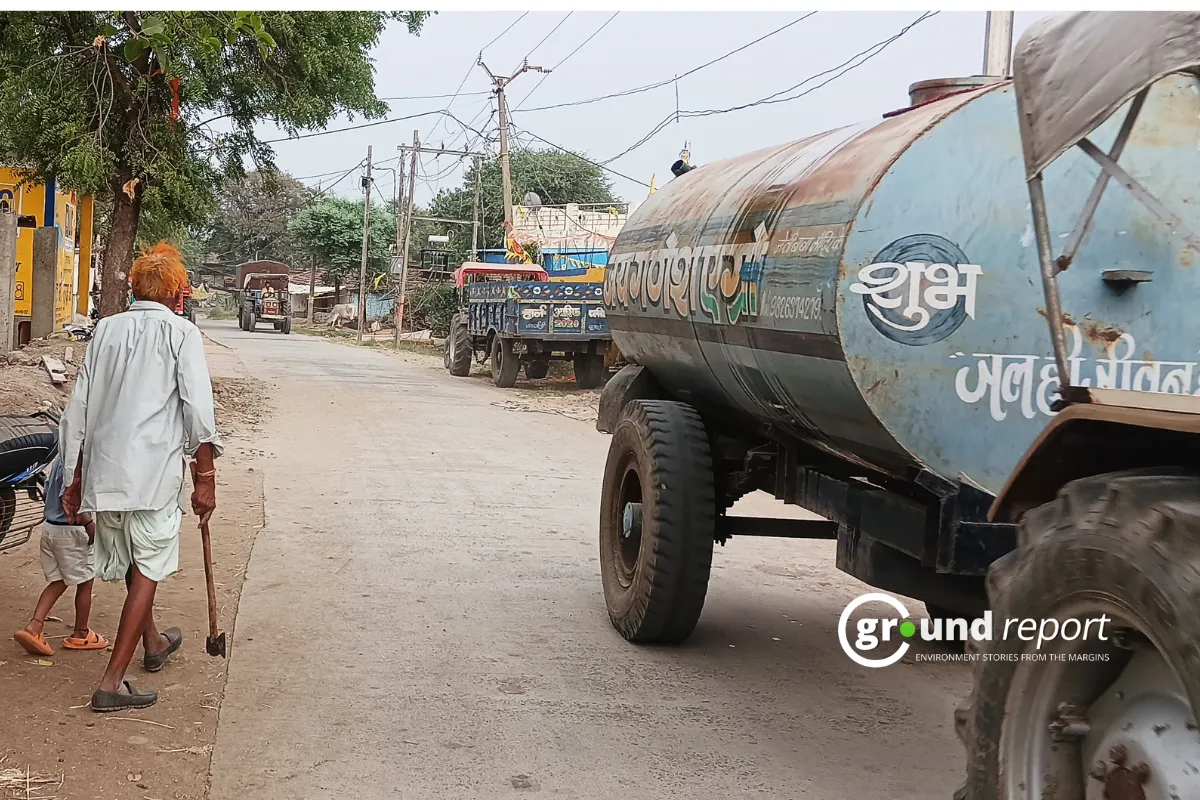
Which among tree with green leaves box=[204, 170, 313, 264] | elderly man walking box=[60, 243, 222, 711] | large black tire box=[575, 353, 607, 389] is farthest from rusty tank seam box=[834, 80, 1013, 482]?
tree with green leaves box=[204, 170, 313, 264]

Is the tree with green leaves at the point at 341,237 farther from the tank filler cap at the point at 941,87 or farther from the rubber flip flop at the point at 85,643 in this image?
the tank filler cap at the point at 941,87

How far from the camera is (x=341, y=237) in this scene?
54.0 metres

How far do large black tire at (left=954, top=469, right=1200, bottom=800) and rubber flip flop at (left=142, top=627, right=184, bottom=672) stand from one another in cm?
342

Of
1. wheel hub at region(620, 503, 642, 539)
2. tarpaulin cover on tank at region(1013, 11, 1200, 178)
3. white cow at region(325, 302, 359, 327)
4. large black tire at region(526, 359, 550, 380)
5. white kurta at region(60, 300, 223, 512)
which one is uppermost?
tarpaulin cover on tank at region(1013, 11, 1200, 178)

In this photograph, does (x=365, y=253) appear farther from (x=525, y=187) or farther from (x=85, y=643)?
(x=85, y=643)

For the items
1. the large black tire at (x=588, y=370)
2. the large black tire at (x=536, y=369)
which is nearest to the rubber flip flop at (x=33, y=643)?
the large black tire at (x=588, y=370)

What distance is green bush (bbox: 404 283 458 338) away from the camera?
38.2 metres

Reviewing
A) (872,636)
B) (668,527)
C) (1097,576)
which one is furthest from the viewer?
(872,636)

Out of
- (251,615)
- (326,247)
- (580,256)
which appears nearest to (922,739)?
(251,615)

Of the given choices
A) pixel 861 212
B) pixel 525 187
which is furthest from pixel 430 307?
pixel 861 212

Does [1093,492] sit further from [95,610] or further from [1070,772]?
[95,610]

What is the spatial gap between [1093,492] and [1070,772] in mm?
534

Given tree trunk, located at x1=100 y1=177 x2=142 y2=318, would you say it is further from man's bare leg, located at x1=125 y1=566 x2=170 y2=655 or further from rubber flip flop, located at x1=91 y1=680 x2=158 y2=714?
rubber flip flop, located at x1=91 y1=680 x2=158 y2=714

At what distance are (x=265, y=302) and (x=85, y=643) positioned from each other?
44.5 m
